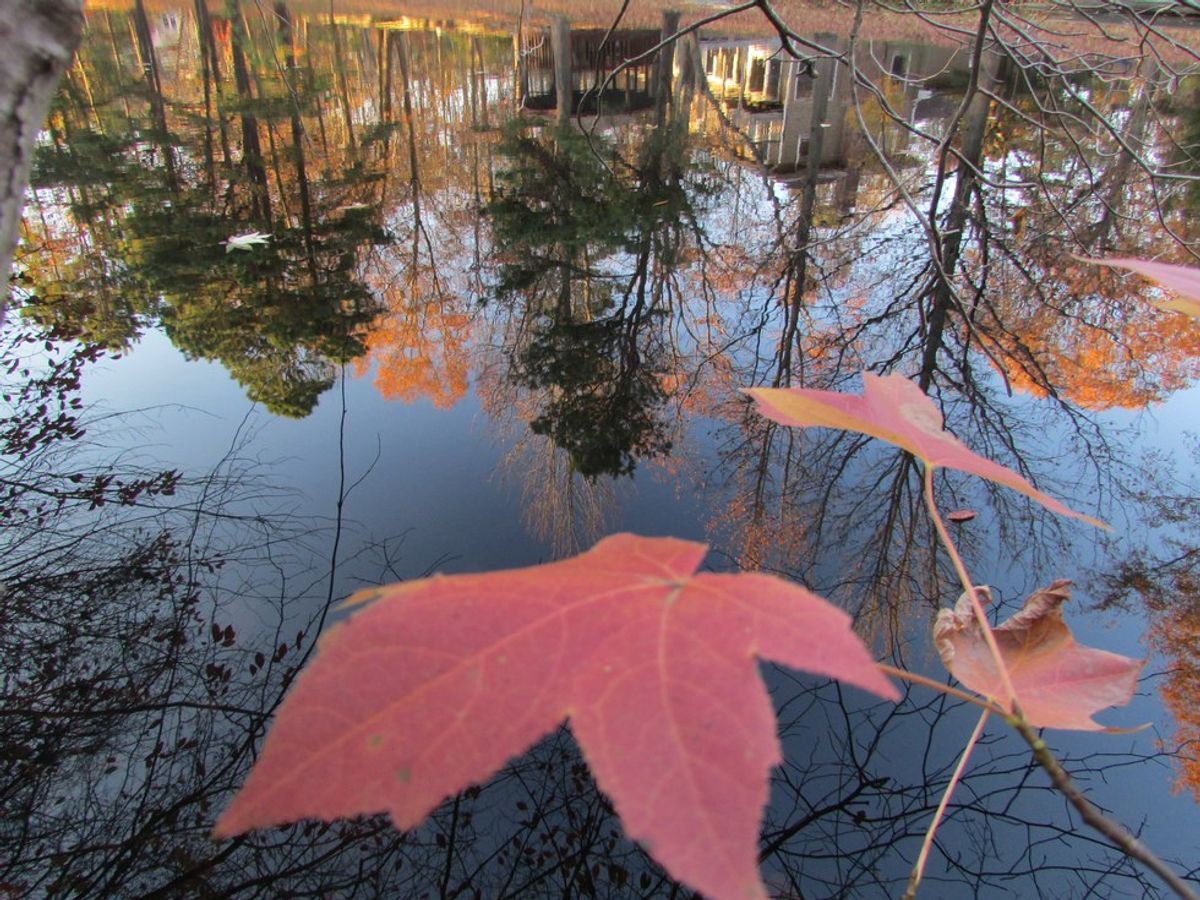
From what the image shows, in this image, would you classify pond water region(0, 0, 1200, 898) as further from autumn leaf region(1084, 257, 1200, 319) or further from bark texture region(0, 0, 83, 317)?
bark texture region(0, 0, 83, 317)

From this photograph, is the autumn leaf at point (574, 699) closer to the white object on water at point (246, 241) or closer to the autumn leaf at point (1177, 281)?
the autumn leaf at point (1177, 281)

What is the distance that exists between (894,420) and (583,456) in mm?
1425

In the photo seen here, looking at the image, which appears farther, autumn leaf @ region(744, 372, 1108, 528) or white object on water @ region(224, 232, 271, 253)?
white object on water @ region(224, 232, 271, 253)

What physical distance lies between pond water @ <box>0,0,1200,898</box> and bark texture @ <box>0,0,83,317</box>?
97 cm

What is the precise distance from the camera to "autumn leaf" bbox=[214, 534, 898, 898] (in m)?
0.18

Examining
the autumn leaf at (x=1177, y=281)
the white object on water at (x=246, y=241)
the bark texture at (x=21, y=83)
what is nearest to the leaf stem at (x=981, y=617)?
the autumn leaf at (x=1177, y=281)

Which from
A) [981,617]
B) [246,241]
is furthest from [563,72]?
[981,617]

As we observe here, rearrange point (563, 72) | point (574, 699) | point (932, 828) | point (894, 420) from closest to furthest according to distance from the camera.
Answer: point (574, 699), point (932, 828), point (894, 420), point (563, 72)

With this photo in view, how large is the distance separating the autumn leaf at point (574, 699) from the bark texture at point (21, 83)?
286 millimetres

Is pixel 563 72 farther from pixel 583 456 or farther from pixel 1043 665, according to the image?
pixel 1043 665

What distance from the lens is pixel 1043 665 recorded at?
513 mm

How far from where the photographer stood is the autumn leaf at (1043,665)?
0.46m

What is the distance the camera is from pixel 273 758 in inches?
7.2

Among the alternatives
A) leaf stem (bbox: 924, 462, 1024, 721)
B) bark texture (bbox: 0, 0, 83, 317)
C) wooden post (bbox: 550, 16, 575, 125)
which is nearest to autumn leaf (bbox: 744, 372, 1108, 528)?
leaf stem (bbox: 924, 462, 1024, 721)
